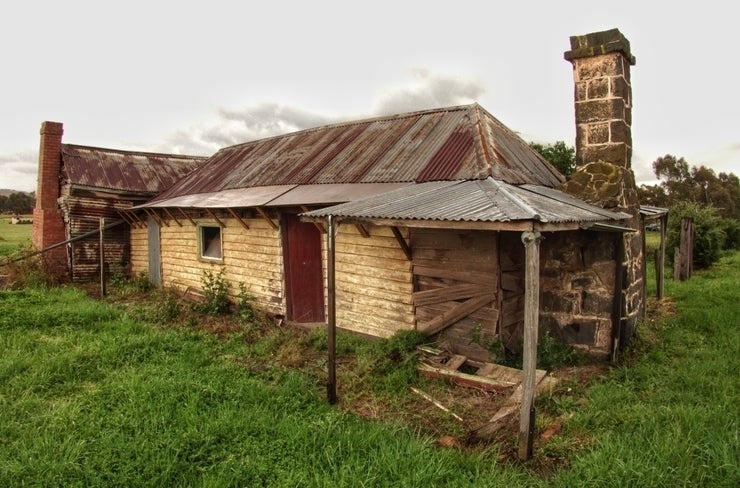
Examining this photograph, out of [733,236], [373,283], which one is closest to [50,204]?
[373,283]

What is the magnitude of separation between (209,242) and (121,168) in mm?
6187

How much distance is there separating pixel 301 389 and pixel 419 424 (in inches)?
60.0

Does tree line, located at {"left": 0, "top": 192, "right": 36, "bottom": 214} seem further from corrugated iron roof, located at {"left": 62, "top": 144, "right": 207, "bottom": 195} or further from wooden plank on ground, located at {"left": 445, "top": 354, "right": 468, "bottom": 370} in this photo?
wooden plank on ground, located at {"left": 445, "top": 354, "right": 468, "bottom": 370}

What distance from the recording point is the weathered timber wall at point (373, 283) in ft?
24.5

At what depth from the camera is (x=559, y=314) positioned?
6742mm

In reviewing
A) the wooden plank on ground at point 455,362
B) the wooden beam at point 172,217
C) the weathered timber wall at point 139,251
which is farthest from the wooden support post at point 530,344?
the weathered timber wall at point 139,251

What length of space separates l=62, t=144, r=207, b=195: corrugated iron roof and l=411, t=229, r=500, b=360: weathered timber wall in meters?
11.3

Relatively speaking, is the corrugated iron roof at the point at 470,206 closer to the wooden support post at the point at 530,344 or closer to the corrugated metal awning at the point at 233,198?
the wooden support post at the point at 530,344

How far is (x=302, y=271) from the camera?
920cm

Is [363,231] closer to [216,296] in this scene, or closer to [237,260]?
[237,260]

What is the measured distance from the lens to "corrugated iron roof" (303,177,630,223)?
459 cm

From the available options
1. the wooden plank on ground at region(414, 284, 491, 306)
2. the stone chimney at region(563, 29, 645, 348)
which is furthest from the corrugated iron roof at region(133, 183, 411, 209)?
the stone chimney at region(563, 29, 645, 348)

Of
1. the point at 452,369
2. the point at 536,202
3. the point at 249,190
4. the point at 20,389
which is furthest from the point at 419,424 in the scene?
the point at 249,190

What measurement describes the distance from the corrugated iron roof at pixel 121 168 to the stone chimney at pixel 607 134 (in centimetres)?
1288
